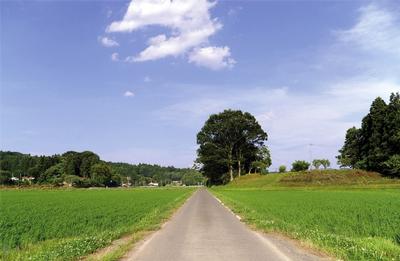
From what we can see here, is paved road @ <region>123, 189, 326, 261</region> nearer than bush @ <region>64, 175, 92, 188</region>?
Yes

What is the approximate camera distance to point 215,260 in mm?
11148

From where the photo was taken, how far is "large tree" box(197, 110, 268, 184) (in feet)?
364

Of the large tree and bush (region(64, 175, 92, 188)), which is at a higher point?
the large tree

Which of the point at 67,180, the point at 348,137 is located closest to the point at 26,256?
the point at 348,137

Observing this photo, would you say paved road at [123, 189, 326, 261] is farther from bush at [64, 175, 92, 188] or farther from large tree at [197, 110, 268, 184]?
bush at [64, 175, 92, 188]

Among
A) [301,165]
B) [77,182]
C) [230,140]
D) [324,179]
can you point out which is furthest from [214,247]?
[77,182]

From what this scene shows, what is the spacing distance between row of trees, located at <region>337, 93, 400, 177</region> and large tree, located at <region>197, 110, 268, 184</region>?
29.4 metres

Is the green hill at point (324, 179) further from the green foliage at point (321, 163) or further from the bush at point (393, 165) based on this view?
the green foliage at point (321, 163)

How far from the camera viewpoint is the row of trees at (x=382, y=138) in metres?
76.6

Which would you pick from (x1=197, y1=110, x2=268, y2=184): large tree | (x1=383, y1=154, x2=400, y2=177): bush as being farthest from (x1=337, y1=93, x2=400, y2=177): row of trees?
(x1=197, y1=110, x2=268, y2=184): large tree

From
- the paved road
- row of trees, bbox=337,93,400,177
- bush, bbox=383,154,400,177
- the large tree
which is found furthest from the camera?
the large tree

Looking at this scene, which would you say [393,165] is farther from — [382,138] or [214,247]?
[214,247]

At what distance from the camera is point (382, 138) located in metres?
80.6

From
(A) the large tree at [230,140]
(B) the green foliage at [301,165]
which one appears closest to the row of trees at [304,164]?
(B) the green foliage at [301,165]
